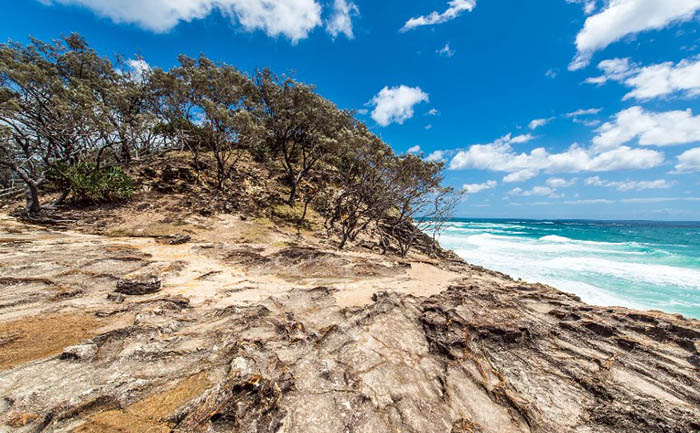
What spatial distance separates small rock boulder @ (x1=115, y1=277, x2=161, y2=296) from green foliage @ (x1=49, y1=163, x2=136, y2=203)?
36.6 ft

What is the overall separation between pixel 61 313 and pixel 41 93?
52.8 ft

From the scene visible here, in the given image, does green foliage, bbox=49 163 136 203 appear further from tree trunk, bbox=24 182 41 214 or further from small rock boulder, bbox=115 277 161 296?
small rock boulder, bbox=115 277 161 296

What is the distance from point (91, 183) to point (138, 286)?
38.5 ft

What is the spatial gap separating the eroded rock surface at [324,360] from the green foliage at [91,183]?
850cm

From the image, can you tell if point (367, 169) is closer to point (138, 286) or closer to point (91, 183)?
point (138, 286)

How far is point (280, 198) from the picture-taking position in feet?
65.9

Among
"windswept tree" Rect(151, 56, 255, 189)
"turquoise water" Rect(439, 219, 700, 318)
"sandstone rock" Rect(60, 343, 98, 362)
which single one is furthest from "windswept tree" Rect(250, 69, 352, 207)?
"turquoise water" Rect(439, 219, 700, 318)

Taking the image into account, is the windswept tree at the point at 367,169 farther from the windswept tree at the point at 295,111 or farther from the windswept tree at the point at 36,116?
the windswept tree at the point at 36,116

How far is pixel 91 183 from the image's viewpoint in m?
12.8

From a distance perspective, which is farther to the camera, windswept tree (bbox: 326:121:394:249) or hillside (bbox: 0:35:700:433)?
windswept tree (bbox: 326:121:394:249)

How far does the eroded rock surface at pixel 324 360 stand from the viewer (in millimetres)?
2570

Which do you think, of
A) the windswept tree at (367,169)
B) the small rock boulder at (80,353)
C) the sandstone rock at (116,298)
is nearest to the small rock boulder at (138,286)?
the sandstone rock at (116,298)

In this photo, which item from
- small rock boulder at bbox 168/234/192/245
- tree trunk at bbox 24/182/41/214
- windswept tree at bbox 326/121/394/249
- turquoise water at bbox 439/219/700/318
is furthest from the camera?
windswept tree at bbox 326/121/394/249

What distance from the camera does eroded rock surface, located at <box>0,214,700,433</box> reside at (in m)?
2.57
